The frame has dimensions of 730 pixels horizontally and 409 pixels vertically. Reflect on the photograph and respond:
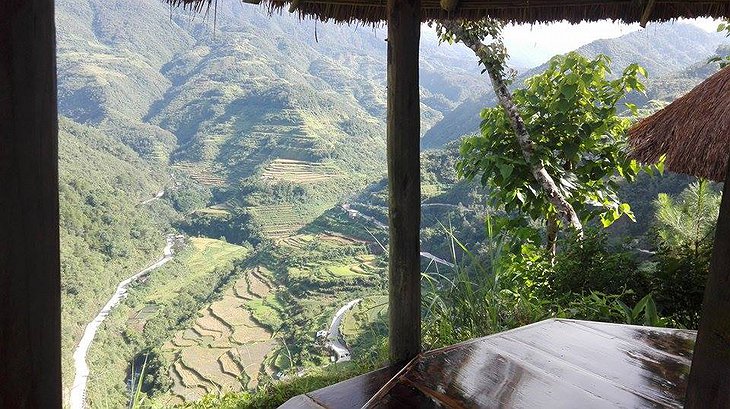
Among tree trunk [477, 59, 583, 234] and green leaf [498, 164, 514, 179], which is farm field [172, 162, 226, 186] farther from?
green leaf [498, 164, 514, 179]

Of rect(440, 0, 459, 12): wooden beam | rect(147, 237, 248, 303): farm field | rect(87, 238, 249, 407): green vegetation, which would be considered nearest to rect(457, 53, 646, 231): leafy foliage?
rect(440, 0, 459, 12): wooden beam

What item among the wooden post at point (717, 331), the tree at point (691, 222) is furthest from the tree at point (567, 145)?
the wooden post at point (717, 331)

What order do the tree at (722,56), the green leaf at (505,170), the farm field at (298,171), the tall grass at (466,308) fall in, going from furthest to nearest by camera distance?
the farm field at (298,171) → the green leaf at (505,170) → the tree at (722,56) → the tall grass at (466,308)

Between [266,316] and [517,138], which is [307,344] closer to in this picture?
[266,316]

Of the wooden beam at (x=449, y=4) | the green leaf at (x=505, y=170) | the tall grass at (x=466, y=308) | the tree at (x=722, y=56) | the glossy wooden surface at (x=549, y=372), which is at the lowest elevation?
the tall grass at (x=466, y=308)

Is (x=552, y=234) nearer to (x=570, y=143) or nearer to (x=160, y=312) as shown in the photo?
(x=570, y=143)

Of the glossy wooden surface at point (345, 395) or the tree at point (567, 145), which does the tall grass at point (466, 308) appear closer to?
the tree at point (567, 145)

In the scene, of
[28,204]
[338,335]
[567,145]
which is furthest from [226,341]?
[28,204]
